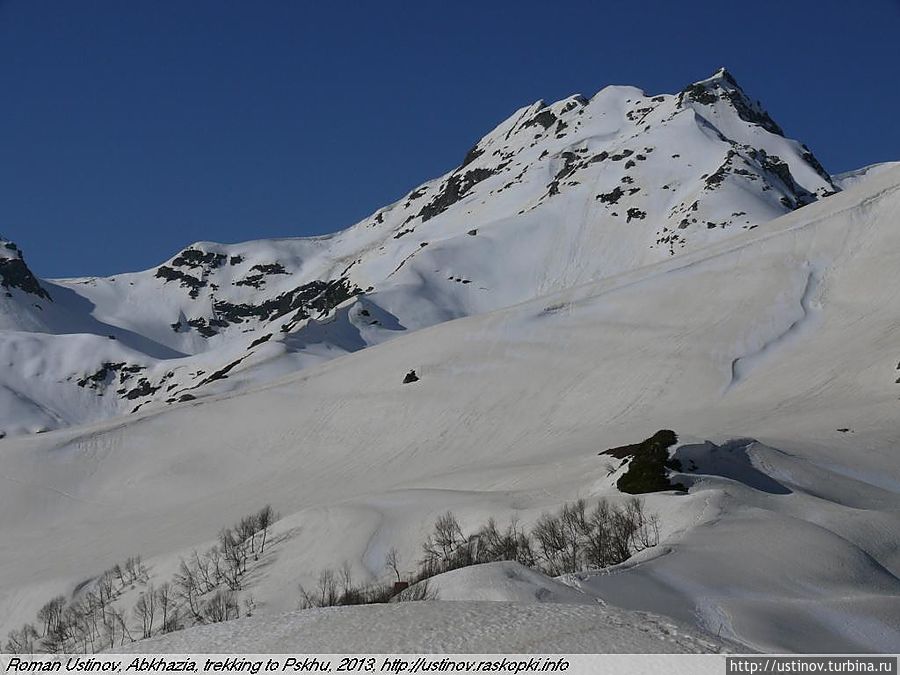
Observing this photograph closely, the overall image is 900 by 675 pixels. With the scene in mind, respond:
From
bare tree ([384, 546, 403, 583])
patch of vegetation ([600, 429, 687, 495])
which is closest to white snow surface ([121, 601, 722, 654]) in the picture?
bare tree ([384, 546, 403, 583])

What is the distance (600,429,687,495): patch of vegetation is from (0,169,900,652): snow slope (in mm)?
720

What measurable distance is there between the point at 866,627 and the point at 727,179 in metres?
135

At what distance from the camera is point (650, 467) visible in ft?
132

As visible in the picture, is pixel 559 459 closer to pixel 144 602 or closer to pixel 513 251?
pixel 144 602

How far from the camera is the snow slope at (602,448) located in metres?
26.6

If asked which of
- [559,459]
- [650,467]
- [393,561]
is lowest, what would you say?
[393,561]

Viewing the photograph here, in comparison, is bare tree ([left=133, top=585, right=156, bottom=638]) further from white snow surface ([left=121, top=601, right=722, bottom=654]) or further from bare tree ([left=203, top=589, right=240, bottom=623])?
white snow surface ([left=121, top=601, right=722, bottom=654])

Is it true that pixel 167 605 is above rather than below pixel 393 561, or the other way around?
below

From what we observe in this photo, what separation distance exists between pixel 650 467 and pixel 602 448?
14.3 meters

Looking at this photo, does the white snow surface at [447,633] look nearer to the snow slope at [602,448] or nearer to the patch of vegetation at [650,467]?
the snow slope at [602,448]

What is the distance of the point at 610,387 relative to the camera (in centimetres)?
6912

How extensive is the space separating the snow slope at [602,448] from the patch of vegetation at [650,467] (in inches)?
28.3

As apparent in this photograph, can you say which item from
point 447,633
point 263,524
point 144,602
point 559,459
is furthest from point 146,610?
point 447,633

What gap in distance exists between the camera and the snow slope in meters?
26.6
